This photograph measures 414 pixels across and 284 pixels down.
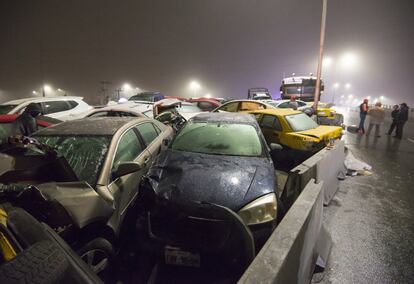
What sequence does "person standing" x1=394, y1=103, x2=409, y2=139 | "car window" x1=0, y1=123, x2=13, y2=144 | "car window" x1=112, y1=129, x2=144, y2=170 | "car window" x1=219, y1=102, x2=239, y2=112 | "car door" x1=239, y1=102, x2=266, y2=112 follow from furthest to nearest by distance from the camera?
"person standing" x1=394, y1=103, x2=409, y2=139 → "car window" x1=219, y1=102, x2=239, y2=112 → "car door" x1=239, y1=102, x2=266, y2=112 → "car window" x1=0, y1=123, x2=13, y2=144 → "car window" x1=112, y1=129, x2=144, y2=170

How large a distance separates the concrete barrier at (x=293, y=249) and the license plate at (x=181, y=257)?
92 centimetres

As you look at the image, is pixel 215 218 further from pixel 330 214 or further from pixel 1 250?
pixel 330 214

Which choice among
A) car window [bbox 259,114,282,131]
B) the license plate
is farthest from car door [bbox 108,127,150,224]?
car window [bbox 259,114,282,131]

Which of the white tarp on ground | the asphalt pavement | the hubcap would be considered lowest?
the asphalt pavement

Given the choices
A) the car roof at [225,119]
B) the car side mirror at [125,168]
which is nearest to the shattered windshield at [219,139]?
the car roof at [225,119]

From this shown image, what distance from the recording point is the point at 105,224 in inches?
101

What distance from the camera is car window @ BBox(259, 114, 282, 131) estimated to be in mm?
6749

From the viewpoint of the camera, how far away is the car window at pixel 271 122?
6749 mm

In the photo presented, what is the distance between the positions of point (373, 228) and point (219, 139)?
2796mm

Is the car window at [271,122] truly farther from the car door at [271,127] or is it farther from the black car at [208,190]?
the black car at [208,190]

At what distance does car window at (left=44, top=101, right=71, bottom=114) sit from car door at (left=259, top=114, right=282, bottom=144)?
7.23m

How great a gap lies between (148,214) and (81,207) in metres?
0.73

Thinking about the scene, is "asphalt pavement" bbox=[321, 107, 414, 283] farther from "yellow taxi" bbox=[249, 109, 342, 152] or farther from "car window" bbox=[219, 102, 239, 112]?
"car window" bbox=[219, 102, 239, 112]

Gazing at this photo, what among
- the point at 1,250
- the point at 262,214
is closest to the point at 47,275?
the point at 1,250
